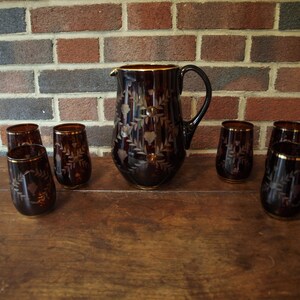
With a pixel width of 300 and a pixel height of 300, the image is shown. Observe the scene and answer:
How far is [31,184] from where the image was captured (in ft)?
1.87

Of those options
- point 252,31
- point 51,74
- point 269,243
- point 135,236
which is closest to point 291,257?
point 269,243

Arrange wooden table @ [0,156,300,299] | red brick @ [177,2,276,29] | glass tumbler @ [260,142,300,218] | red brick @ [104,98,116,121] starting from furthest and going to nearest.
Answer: red brick @ [104,98,116,121]
red brick @ [177,2,276,29]
glass tumbler @ [260,142,300,218]
wooden table @ [0,156,300,299]

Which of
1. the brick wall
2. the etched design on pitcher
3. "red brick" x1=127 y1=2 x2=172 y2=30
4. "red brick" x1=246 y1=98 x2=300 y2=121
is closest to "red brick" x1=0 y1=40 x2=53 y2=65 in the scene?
the brick wall

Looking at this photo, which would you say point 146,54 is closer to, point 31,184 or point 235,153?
point 235,153

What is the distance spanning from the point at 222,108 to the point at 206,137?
0.10m

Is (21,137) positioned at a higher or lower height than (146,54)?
lower

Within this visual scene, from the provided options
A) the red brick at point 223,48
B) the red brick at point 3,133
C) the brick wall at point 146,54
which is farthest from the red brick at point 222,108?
the red brick at point 3,133

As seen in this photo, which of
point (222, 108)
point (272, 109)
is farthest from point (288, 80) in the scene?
point (222, 108)

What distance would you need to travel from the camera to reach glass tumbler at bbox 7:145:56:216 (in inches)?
22.1

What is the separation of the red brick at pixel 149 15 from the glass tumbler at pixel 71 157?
1.08 feet

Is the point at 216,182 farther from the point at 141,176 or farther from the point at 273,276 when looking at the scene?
the point at 273,276

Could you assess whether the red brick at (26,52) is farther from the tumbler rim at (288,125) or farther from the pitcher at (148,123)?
the tumbler rim at (288,125)

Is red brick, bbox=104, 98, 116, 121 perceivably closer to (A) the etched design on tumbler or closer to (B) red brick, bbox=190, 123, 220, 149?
(B) red brick, bbox=190, 123, 220, 149

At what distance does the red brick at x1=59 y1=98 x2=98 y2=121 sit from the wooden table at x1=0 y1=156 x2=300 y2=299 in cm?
28
